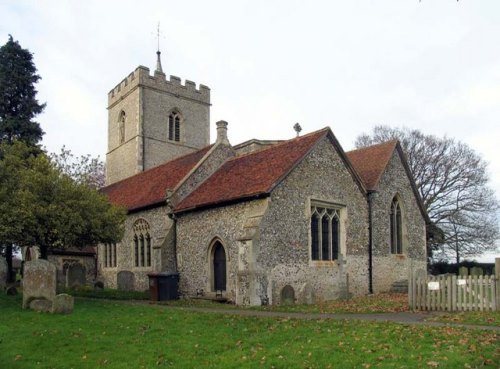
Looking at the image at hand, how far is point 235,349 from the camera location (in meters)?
9.52

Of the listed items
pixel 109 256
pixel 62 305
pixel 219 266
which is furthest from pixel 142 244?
pixel 62 305

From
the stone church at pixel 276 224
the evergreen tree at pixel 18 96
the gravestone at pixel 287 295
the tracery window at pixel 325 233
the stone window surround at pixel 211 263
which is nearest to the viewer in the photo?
the gravestone at pixel 287 295

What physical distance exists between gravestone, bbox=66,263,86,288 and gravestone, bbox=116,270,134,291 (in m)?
4.07

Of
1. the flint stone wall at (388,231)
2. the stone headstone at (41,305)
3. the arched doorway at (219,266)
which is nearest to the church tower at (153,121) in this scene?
the arched doorway at (219,266)

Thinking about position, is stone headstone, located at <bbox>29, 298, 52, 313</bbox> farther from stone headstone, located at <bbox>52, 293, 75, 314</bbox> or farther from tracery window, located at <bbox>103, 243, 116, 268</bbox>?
tracery window, located at <bbox>103, 243, 116, 268</bbox>

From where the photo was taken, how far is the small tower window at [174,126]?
4081 centimetres

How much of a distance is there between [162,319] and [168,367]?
15.9 ft

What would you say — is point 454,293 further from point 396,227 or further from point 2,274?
point 2,274

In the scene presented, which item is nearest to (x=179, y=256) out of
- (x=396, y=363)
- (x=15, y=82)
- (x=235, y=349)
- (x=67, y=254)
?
(x=67, y=254)

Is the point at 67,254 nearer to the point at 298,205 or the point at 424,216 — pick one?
the point at 298,205

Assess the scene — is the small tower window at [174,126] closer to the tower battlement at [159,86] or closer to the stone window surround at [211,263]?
the tower battlement at [159,86]

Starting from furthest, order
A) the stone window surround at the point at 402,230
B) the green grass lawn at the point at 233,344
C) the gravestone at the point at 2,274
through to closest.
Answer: the stone window surround at the point at 402,230 → the gravestone at the point at 2,274 → the green grass lawn at the point at 233,344

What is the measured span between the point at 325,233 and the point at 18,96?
76.5ft

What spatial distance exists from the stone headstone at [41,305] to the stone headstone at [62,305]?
329 millimetres
